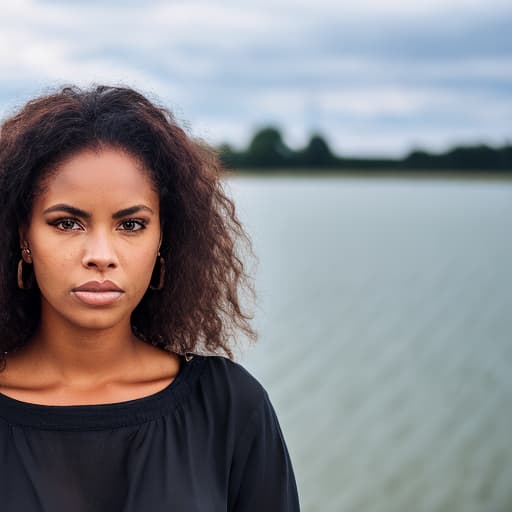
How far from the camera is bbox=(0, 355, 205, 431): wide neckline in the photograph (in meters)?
1.84

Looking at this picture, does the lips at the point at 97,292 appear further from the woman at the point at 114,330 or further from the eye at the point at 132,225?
the eye at the point at 132,225

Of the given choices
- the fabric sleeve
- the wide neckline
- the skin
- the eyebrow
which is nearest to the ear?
the skin

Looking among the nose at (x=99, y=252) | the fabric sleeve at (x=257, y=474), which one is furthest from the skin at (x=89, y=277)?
the fabric sleeve at (x=257, y=474)

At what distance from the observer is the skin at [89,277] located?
1.77 meters

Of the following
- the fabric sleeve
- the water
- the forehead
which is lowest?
the water

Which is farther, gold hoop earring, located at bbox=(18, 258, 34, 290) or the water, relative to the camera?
the water

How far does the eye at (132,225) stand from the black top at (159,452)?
1.07 ft

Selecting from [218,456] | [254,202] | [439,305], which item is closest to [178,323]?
[218,456]

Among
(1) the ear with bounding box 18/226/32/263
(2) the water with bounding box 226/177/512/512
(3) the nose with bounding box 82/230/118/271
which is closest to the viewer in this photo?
(3) the nose with bounding box 82/230/118/271

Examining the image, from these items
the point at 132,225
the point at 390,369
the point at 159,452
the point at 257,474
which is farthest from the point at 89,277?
the point at 390,369

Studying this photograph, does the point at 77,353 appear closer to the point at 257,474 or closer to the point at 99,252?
the point at 99,252

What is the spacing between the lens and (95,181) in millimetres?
1769

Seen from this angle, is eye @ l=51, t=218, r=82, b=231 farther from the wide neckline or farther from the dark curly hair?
the wide neckline

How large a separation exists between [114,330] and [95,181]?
0.33 meters
